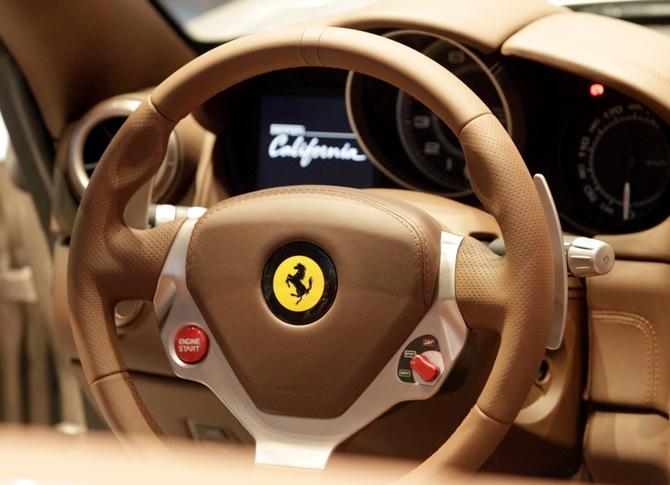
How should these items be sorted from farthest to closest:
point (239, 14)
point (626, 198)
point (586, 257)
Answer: point (239, 14) → point (626, 198) → point (586, 257)

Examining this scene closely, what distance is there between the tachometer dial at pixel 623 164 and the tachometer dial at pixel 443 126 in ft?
0.45

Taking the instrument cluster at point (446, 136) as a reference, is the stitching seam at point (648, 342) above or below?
below

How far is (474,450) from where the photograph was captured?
3.43ft

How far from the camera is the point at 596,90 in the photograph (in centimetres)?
150

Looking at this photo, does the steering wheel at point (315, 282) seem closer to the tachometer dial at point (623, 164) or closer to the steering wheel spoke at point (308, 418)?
the steering wheel spoke at point (308, 418)

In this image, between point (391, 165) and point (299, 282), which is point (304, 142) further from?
point (299, 282)

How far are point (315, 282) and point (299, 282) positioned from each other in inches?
0.7

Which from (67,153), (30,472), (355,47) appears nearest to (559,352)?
(355,47)

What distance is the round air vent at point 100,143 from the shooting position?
170cm

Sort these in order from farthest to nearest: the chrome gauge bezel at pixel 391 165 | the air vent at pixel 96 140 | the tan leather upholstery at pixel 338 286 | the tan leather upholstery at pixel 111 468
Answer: the air vent at pixel 96 140 → the chrome gauge bezel at pixel 391 165 → the tan leather upholstery at pixel 338 286 → the tan leather upholstery at pixel 111 468

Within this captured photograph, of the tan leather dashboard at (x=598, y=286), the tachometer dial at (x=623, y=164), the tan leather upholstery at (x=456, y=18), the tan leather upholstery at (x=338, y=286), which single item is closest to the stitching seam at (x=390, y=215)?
the tan leather upholstery at (x=338, y=286)

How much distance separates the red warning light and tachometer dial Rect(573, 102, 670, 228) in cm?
3

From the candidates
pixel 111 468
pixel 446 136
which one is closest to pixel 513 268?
pixel 446 136

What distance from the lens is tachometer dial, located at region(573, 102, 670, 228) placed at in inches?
57.9
